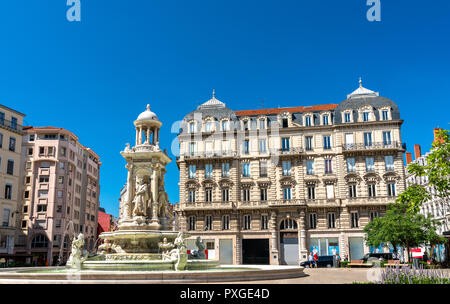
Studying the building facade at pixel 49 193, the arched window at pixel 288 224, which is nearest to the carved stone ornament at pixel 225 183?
the arched window at pixel 288 224

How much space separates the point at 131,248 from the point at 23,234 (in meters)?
47.6

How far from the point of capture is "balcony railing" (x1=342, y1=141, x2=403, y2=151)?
50812mm

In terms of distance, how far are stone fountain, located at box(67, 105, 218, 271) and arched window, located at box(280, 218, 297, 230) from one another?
31488mm

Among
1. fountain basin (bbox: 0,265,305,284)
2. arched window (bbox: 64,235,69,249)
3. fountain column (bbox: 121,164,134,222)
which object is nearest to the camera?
fountain basin (bbox: 0,265,305,284)

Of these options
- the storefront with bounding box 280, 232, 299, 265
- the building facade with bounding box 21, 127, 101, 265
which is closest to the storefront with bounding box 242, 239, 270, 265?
the storefront with bounding box 280, 232, 299, 265

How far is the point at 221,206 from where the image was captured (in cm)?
5244

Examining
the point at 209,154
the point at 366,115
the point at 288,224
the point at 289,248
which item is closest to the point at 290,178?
the point at 288,224

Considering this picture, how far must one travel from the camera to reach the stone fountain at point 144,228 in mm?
18234

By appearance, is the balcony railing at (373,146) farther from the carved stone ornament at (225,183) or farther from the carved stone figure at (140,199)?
the carved stone figure at (140,199)

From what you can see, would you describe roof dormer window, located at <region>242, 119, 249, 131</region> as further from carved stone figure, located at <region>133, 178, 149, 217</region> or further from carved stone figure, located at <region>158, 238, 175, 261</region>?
carved stone figure, located at <region>158, 238, 175, 261</region>

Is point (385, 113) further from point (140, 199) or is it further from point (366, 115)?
point (140, 199)

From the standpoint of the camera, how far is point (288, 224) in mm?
51906
